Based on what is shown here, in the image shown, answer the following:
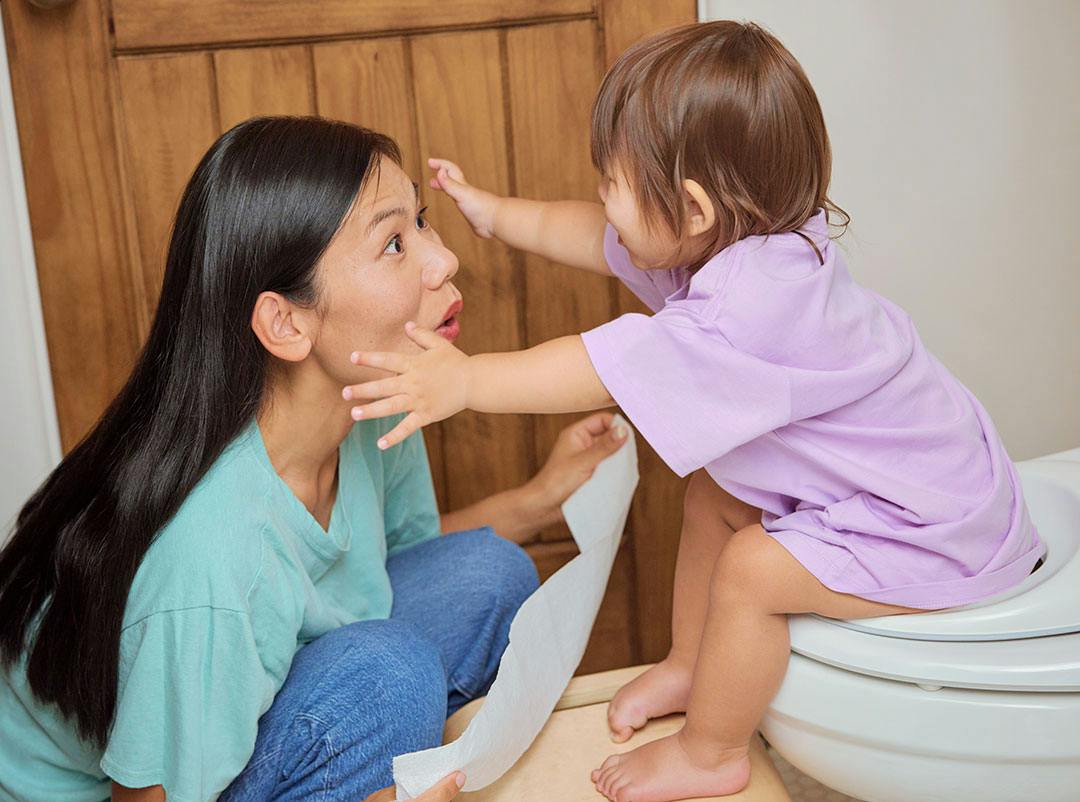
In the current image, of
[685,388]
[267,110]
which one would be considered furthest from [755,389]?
[267,110]

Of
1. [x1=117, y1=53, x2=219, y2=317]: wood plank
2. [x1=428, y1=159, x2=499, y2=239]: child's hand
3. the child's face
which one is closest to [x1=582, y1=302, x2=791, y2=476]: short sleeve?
the child's face

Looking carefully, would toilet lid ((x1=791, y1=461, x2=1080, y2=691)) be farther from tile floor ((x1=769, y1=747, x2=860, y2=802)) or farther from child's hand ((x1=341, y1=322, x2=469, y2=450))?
tile floor ((x1=769, y1=747, x2=860, y2=802))

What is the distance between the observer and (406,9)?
4.31 feet

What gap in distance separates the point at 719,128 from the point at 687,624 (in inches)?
18.9

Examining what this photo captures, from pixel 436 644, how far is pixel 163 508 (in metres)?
0.37

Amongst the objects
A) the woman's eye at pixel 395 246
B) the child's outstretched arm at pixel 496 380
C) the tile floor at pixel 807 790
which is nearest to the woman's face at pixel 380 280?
the woman's eye at pixel 395 246

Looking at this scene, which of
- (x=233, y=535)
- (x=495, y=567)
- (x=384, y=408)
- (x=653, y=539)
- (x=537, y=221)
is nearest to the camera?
(x=384, y=408)

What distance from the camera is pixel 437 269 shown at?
996mm

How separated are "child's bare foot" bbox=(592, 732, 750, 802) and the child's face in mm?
423

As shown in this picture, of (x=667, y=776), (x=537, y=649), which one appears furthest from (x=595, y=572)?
(x=667, y=776)

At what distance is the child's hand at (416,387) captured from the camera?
836 mm

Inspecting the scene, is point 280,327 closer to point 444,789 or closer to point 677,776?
point 444,789

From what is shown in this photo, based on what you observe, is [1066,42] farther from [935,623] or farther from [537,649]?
[537,649]

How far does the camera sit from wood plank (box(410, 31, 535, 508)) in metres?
1.34
